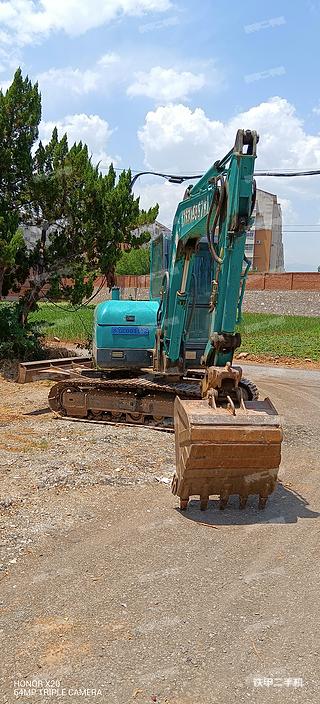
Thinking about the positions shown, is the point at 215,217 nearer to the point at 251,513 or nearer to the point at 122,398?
the point at 251,513

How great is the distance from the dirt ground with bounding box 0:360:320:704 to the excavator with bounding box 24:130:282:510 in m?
0.56

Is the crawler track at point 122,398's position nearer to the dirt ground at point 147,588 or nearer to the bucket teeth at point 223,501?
the dirt ground at point 147,588

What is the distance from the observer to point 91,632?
3902 millimetres

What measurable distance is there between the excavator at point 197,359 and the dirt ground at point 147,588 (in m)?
0.56

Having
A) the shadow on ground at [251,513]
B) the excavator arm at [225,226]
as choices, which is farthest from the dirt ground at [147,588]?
the excavator arm at [225,226]

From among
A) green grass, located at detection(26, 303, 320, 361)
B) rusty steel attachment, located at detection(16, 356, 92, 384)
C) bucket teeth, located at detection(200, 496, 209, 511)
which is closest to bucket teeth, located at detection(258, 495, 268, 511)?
bucket teeth, located at detection(200, 496, 209, 511)

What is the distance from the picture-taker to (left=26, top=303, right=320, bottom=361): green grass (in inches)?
883

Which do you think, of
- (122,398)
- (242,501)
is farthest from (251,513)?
(122,398)

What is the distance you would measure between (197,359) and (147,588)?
18.4 feet

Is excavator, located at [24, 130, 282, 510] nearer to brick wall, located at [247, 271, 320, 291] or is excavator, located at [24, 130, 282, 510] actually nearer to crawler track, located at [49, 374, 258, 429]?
crawler track, located at [49, 374, 258, 429]

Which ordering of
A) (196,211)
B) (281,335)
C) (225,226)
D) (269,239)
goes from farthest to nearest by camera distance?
(269,239) < (281,335) < (196,211) < (225,226)

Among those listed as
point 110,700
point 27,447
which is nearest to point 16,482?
point 27,447

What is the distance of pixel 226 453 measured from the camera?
562 centimetres

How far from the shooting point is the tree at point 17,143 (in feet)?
48.8
